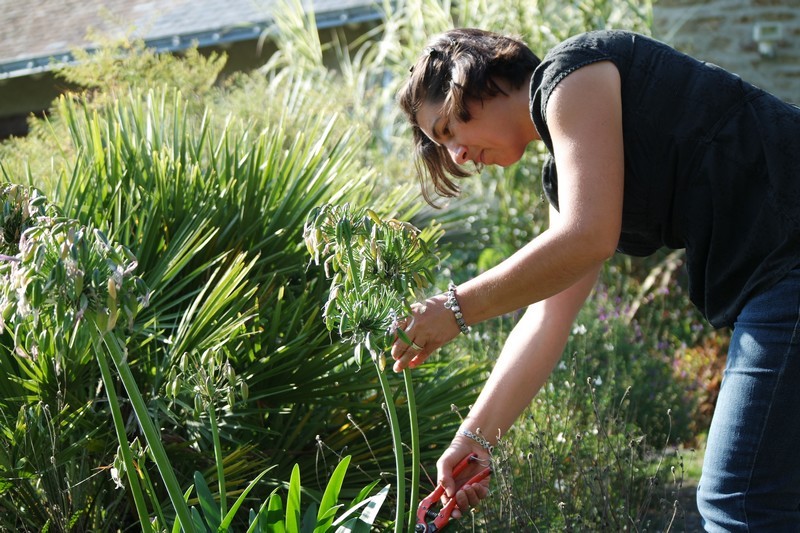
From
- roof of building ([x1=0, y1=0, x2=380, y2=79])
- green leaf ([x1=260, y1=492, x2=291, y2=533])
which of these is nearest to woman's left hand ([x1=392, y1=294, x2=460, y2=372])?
green leaf ([x1=260, y1=492, x2=291, y2=533])

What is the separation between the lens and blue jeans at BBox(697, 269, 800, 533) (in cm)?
197

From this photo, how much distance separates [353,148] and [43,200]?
2.11 metres

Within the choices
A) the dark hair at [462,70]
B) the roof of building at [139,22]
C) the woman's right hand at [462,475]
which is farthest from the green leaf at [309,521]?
the roof of building at [139,22]

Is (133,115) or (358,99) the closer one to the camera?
(133,115)

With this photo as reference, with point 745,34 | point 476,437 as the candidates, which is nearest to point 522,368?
point 476,437

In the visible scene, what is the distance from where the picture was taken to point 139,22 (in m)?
12.1

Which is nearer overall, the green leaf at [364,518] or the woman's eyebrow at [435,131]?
the green leaf at [364,518]

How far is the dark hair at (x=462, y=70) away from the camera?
7.52 ft

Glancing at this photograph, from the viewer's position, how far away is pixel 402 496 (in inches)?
82.1

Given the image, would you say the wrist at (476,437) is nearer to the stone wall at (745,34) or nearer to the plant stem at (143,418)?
the plant stem at (143,418)

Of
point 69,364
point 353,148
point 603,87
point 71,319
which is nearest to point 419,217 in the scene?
point 353,148

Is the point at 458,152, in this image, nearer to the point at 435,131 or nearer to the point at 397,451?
the point at 435,131

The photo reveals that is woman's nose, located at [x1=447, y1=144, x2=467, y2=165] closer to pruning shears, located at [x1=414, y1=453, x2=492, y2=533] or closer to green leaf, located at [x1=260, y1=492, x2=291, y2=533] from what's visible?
pruning shears, located at [x1=414, y1=453, x2=492, y2=533]

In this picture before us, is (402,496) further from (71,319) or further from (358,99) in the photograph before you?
(358,99)
